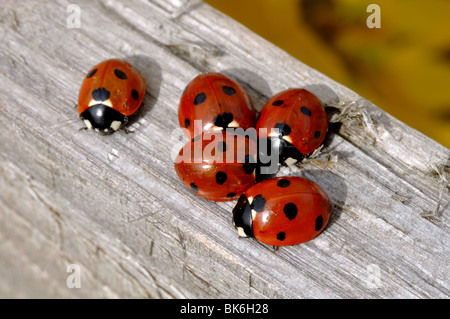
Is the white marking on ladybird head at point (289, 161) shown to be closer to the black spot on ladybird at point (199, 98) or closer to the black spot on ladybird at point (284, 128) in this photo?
the black spot on ladybird at point (284, 128)

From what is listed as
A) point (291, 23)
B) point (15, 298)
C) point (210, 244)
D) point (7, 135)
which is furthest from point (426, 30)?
point (15, 298)

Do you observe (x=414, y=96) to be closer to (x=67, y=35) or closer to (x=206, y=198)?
(x=206, y=198)

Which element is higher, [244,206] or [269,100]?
[269,100]

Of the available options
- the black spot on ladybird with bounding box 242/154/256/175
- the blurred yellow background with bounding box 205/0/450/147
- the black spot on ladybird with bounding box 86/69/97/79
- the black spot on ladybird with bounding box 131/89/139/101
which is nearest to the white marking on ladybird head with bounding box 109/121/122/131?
the black spot on ladybird with bounding box 131/89/139/101

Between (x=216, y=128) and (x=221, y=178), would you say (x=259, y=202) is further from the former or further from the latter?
(x=216, y=128)

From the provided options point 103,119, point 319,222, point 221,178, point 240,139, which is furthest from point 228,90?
point 319,222

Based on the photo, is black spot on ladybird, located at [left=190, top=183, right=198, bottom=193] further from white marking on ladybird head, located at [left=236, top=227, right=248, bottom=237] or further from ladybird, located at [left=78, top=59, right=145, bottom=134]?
ladybird, located at [left=78, top=59, right=145, bottom=134]
